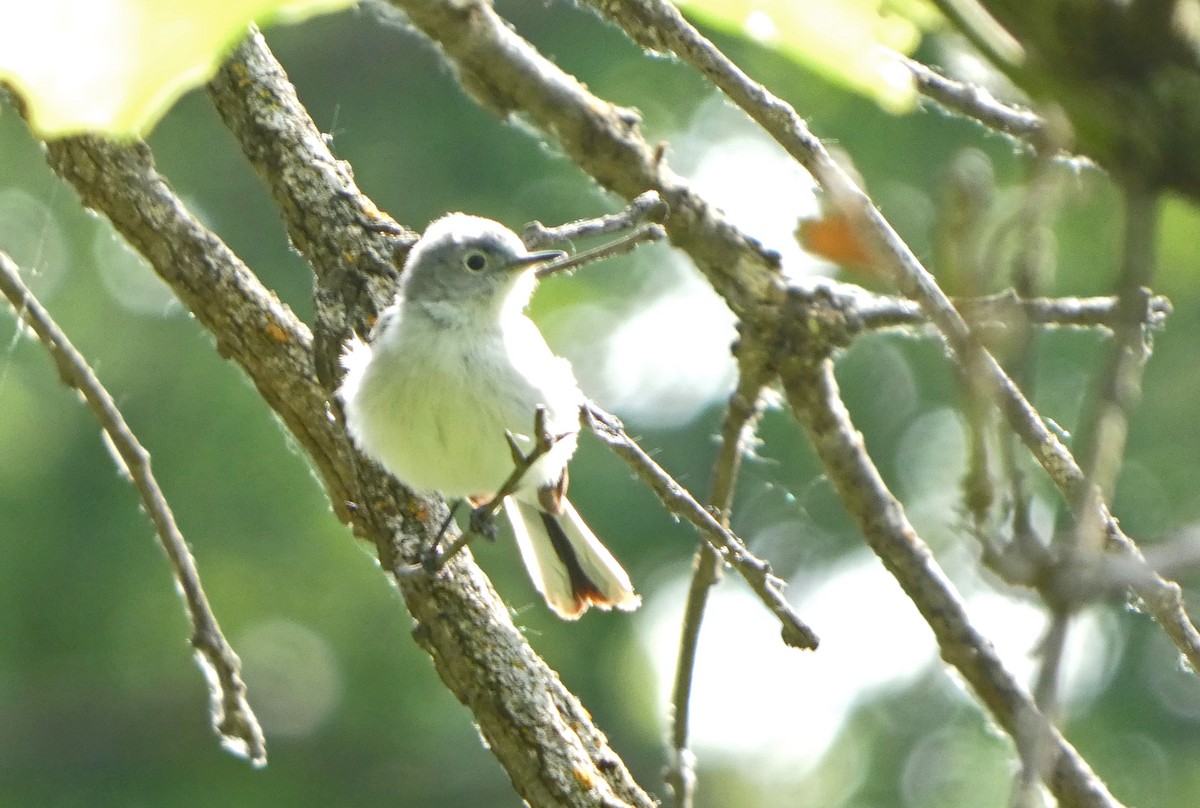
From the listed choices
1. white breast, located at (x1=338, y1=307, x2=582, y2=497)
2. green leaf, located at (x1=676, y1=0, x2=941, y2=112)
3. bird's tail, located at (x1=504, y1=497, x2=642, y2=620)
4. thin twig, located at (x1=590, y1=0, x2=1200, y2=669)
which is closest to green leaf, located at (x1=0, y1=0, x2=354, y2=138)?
green leaf, located at (x1=676, y1=0, x2=941, y2=112)

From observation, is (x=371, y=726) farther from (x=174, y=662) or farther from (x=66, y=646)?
(x=66, y=646)

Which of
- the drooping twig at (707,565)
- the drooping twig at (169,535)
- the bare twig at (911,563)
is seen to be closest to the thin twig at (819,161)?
the bare twig at (911,563)

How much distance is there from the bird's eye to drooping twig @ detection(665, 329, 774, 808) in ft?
4.79

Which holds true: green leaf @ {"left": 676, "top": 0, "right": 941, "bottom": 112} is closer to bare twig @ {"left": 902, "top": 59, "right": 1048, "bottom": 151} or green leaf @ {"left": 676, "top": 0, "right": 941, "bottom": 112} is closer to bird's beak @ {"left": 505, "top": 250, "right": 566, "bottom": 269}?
bare twig @ {"left": 902, "top": 59, "right": 1048, "bottom": 151}

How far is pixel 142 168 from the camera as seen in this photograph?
314cm

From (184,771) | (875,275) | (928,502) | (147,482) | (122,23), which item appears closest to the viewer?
(122,23)

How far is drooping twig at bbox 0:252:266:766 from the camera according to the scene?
3.03 metres

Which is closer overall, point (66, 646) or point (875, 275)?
point (875, 275)

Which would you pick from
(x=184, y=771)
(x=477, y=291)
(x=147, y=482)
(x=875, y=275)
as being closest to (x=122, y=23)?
(x=875, y=275)

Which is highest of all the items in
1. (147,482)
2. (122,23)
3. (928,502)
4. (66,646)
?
(928,502)

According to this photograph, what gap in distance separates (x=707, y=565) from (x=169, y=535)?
1.19 m

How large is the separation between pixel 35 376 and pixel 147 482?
26.5 ft

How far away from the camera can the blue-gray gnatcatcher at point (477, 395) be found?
3359 millimetres

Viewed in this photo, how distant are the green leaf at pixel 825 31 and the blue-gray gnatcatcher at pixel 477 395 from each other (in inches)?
92.7
